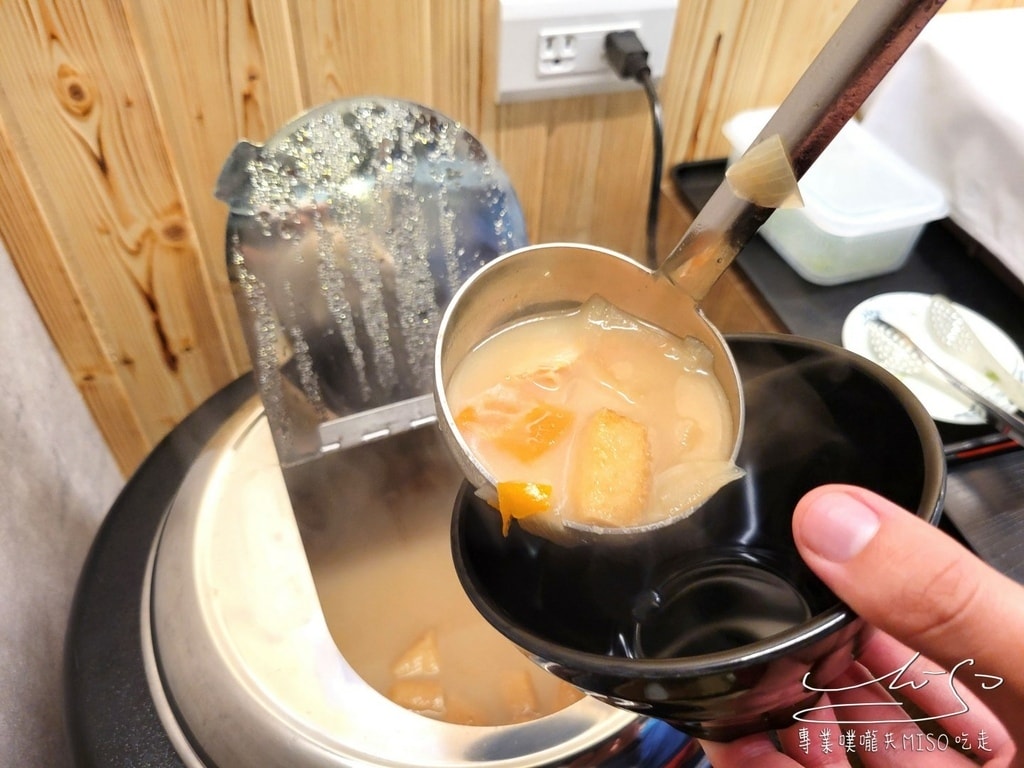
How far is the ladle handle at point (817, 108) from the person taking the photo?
353 millimetres

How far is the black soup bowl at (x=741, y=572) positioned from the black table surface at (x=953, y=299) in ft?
0.83

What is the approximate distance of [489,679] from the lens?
0.65m

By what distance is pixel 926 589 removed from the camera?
0.36 m

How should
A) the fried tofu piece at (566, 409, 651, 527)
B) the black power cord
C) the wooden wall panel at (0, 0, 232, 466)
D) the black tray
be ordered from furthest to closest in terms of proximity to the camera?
1. the black tray
2. the black power cord
3. the wooden wall panel at (0, 0, 232, 466)
4. the fried tofu piece at (566, 409, 651, 527)

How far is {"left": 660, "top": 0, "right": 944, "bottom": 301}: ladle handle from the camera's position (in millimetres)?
353

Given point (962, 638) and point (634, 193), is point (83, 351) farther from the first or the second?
point (962, 638)

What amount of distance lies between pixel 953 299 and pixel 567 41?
1.70 feet

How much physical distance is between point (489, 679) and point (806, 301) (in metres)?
0.51

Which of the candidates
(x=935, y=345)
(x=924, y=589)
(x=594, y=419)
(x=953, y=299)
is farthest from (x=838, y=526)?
(x=953, y=299)

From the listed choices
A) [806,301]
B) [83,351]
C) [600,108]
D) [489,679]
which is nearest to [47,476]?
[83,351]

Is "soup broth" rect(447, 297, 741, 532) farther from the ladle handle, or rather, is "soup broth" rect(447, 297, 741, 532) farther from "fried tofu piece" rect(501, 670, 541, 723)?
"fried tofu piece" rect(501, 670, 541, 723)

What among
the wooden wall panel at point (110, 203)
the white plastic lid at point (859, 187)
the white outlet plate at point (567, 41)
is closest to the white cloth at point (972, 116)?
the white plastic lid at point (859, 187)

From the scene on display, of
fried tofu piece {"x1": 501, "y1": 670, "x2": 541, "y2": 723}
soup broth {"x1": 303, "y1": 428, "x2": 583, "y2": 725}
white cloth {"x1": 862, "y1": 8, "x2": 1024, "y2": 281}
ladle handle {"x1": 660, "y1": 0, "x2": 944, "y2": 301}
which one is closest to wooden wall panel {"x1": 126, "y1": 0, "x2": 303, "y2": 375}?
soup broth {"x1": 303, "y1": 428, "x2": 583, "y2": 725}

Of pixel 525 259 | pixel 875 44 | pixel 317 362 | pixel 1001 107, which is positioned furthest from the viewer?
pixel 1001 107
